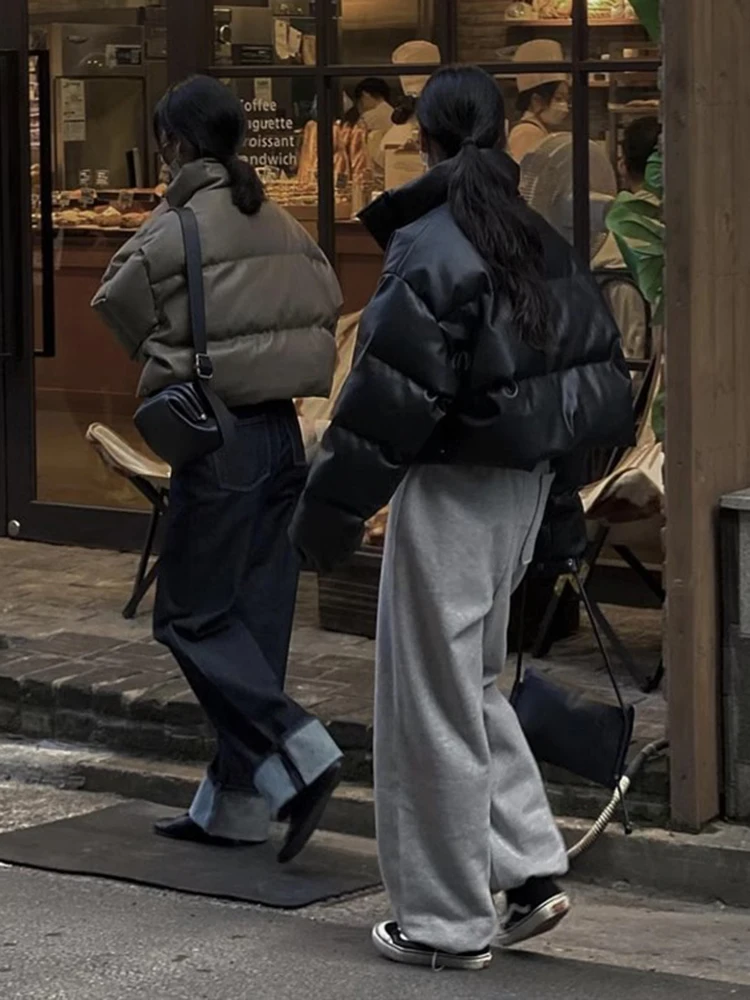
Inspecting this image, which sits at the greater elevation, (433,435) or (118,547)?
(433,435)

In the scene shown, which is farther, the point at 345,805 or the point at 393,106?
the point at 393,106

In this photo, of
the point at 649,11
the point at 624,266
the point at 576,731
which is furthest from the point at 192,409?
the point at 624,266

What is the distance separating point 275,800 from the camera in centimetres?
584

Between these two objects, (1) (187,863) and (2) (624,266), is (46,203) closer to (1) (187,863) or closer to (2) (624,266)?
(2) (624,266)

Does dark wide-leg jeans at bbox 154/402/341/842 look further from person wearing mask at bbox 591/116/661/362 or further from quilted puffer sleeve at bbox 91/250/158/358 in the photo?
person wearing mask at bbox 591/116/661/362

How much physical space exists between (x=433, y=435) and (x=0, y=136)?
5232mm

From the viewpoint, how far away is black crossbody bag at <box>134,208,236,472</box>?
5.78 m

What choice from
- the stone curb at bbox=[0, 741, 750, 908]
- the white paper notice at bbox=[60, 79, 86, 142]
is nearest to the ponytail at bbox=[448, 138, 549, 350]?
the stone curb at bbox=[0, 741, 750, 908]

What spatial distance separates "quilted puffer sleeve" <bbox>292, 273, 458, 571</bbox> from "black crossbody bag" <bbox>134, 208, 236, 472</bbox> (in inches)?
41.1

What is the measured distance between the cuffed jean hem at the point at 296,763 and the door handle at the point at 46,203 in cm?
401

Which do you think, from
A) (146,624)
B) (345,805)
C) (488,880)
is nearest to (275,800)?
(345,805)

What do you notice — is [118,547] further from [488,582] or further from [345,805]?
[488,582]

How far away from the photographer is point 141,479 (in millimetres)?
8305

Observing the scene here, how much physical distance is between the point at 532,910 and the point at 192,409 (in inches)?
62.9
